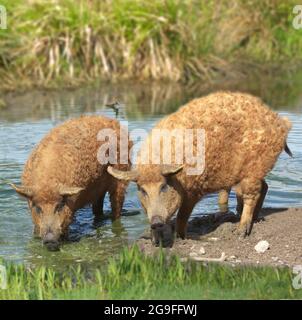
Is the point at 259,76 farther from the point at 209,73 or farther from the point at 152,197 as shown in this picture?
the point at 152,197

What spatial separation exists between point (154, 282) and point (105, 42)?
37.6ft

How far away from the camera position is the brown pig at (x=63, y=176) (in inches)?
350

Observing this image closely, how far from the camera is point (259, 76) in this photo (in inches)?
784

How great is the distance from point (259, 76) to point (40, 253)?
11.8m

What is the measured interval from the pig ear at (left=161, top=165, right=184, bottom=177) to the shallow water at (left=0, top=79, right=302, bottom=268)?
43.4 inches

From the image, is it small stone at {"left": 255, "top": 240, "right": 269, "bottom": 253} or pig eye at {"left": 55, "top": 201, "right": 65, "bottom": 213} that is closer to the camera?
small stone at {"left": 255, "top": 240, "right": 269, "bottom": 253}

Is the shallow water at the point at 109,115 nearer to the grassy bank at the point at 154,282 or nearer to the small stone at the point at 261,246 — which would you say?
the grassy bank at the point at 154,282

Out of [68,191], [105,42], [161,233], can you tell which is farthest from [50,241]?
[105,42]

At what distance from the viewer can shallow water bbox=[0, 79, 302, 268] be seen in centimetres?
916

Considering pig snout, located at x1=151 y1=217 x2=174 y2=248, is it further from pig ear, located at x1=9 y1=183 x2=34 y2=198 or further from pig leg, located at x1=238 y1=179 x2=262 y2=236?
pig ear, located at x1=9 y1=183 x2=34 y2=198

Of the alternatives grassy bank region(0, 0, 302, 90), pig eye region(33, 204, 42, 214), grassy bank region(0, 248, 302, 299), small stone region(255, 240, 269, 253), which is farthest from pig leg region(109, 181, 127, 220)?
grassy bank region(0, 0, 302, 90)

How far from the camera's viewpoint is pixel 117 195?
32.9ft

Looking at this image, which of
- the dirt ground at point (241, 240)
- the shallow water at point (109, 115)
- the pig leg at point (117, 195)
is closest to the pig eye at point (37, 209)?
the shallow water at point (109, 115)
